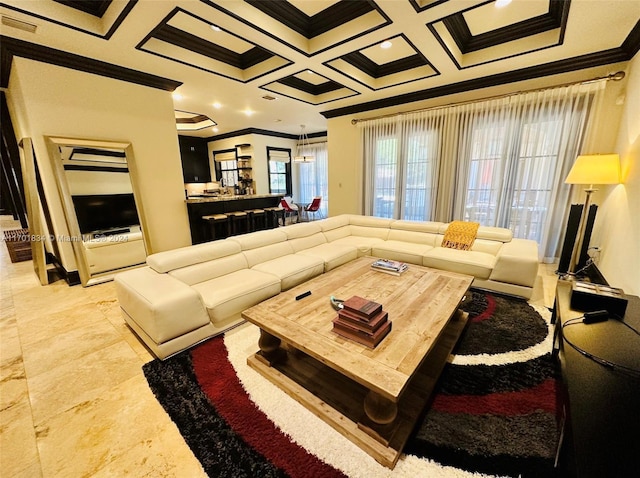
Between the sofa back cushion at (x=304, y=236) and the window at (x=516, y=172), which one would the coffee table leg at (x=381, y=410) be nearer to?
the sofa back cushion at (x=304, y=236)

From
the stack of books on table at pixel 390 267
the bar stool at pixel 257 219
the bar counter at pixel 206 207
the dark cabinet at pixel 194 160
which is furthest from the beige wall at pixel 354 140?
the dark cabinet at pixel 194 160

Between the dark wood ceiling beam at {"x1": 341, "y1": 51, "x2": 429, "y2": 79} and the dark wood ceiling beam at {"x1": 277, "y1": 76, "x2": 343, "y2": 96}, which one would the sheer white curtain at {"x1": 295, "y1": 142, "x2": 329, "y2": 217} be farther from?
the dark wood ceiling beam at {"x1": 341, "y1": 51, "x2": 429, "y2": 79}

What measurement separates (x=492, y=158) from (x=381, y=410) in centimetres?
428

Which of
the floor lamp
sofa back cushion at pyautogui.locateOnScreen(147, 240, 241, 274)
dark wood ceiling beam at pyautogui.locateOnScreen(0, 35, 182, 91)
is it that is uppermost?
dark wood ceiling beam at pyautogui.locateOnScreen(0, 35, 182, 91)

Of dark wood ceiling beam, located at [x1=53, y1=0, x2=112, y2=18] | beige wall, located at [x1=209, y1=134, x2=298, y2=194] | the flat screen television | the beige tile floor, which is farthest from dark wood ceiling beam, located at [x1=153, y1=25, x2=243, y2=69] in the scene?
beige wall, located at [x1=209, y1=134, x2=298, y2=194]

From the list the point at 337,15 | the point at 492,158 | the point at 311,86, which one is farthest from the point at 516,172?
the point at 311,86

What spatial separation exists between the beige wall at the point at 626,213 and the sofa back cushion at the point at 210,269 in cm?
337

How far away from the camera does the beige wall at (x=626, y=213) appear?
212cm

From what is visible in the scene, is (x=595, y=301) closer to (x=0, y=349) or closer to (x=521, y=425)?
(x=521, y=425)

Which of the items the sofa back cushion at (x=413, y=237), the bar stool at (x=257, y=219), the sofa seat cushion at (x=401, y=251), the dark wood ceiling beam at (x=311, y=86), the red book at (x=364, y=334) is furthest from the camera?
the bar stool at (x=257, y=219)

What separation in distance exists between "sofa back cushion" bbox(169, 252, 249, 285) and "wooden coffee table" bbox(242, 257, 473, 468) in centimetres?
90

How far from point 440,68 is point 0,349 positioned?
5494mm

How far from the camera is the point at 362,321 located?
1.45 meters

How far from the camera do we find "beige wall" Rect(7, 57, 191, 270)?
289 centimetres
